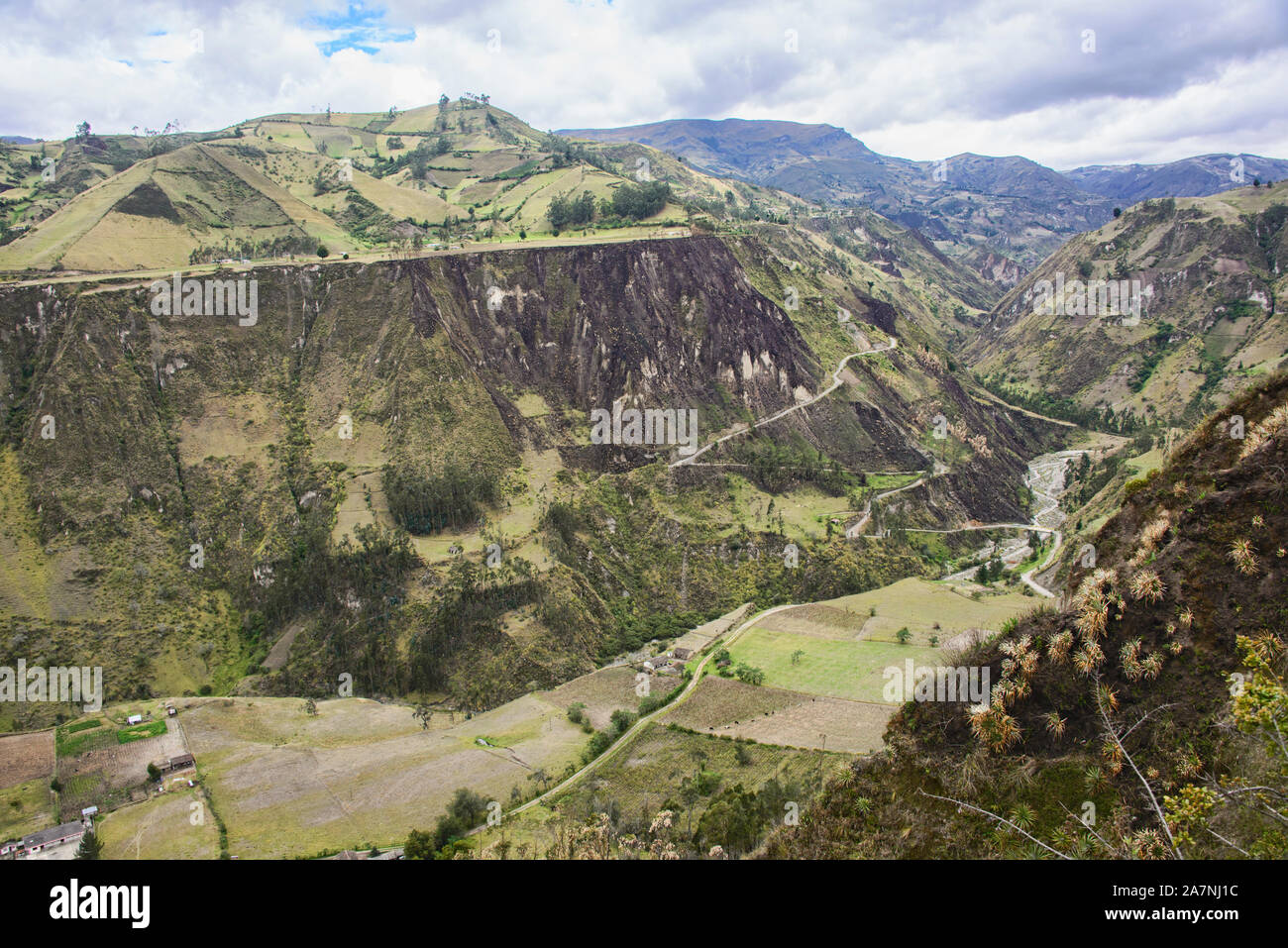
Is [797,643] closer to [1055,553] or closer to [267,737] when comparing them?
[1055,553]

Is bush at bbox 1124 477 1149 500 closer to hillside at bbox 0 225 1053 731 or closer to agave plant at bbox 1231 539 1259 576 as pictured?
agave plant at bbox 1231 539 1259 576

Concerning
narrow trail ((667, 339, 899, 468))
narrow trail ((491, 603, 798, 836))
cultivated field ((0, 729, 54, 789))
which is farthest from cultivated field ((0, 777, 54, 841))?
narrow trail ((667, 339, 899, 468))

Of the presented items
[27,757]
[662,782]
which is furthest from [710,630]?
[27,757]

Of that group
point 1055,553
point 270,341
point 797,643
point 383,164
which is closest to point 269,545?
point 270,341

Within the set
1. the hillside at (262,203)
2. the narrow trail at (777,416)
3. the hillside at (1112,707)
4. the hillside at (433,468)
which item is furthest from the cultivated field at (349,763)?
the hillside at (262,203)

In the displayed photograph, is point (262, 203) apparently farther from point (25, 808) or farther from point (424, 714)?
point (25, 808)

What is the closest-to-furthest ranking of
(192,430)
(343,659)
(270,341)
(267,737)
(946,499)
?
1. (267,737)
2. (343,659)
3. (192,430)
4. (270,341)
5. (946,499)

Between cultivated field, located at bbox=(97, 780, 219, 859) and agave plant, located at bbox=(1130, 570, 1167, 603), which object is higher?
agave plant, located at bbox=(1130, 570, 1167, 603)
